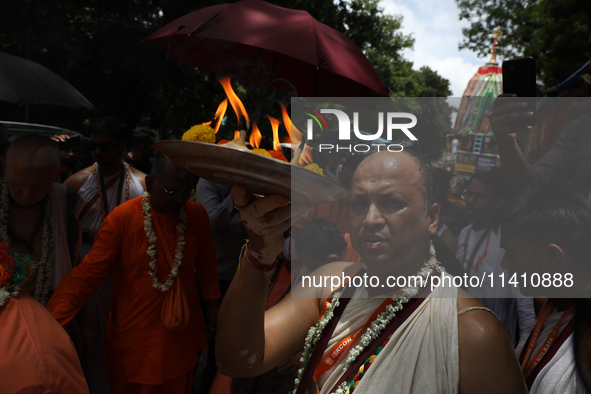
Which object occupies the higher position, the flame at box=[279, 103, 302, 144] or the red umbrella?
the red umbrella

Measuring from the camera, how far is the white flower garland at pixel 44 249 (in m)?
2.87

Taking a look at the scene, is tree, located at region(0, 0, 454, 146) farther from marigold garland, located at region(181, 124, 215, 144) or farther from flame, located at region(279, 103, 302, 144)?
marigold garland, located at region(181, 124, 215, 144)

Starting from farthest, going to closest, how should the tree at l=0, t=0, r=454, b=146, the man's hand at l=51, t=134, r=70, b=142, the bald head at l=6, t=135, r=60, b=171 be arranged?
the tree at l=0, t=0, r=454, b=146 < the man's hand at l=51, t=134, r=70, b=142 < the bald head at l=6, t=135, r=60, b=171

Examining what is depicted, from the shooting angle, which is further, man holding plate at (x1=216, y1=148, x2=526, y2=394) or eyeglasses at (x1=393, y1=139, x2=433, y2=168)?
eyeglasses at (x1=393, y1=139, x2=433, y2=168)

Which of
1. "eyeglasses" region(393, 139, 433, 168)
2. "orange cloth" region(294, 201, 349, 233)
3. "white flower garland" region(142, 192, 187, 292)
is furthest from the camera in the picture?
"orange cloth" region(294, 201, 349, 233)

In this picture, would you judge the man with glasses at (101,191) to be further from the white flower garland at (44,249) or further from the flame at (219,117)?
the flame at (219,117)

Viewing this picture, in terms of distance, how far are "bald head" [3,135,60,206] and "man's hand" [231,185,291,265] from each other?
5.97ft

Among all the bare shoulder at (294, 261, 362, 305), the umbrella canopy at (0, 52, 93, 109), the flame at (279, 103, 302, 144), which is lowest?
the bare shoulder at (294, 261, 362, 305)

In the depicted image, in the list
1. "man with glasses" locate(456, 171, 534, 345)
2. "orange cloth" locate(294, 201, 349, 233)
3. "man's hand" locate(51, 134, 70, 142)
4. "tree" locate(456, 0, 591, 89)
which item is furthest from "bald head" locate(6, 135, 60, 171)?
"tree" locate(456, 0, 591, 89)

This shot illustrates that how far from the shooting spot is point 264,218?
1.53 meters

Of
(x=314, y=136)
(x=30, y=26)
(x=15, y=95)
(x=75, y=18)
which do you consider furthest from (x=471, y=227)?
(x=75, y=18)

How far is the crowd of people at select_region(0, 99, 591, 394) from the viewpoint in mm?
1524

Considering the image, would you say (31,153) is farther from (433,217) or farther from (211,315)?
(433,217)

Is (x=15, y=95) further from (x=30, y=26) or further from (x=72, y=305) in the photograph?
(x=30, y=26)
